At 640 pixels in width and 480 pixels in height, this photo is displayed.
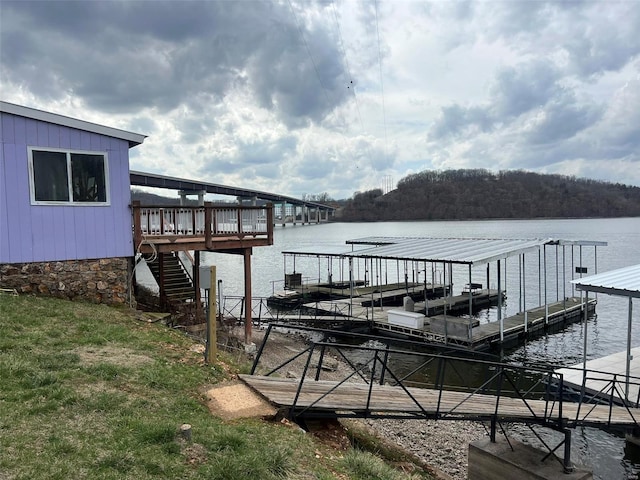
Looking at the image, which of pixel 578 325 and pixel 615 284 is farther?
pixel 578 325

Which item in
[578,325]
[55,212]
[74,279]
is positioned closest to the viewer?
[55,212]

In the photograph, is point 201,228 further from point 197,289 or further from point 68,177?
point 68,177

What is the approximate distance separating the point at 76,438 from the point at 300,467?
228 centimetres

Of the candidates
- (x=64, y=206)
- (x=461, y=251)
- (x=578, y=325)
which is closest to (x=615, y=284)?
(x=461, y=251)

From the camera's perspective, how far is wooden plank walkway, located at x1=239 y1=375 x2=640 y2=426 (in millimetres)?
6203

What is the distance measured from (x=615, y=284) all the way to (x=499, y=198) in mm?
122399

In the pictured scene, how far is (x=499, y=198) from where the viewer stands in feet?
412

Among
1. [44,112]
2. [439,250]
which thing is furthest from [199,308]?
[439,250]

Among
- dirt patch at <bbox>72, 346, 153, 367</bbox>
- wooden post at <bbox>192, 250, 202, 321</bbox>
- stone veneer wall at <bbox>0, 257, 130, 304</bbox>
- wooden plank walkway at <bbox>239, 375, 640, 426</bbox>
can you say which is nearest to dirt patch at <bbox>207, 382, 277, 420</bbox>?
wooden plank walkway at <bbox>239, 375, 640, 426</bbox>

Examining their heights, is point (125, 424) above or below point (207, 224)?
below

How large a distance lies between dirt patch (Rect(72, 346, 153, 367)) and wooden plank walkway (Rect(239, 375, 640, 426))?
1.74 meters

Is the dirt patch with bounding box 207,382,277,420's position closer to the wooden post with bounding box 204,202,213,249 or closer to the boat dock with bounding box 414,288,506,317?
the wooden post with bounding box 204,202,213,249

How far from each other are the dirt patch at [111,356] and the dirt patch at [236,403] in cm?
151

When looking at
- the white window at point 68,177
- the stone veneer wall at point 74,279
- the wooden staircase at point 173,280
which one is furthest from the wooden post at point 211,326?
the wooden staircase at point 173,280
